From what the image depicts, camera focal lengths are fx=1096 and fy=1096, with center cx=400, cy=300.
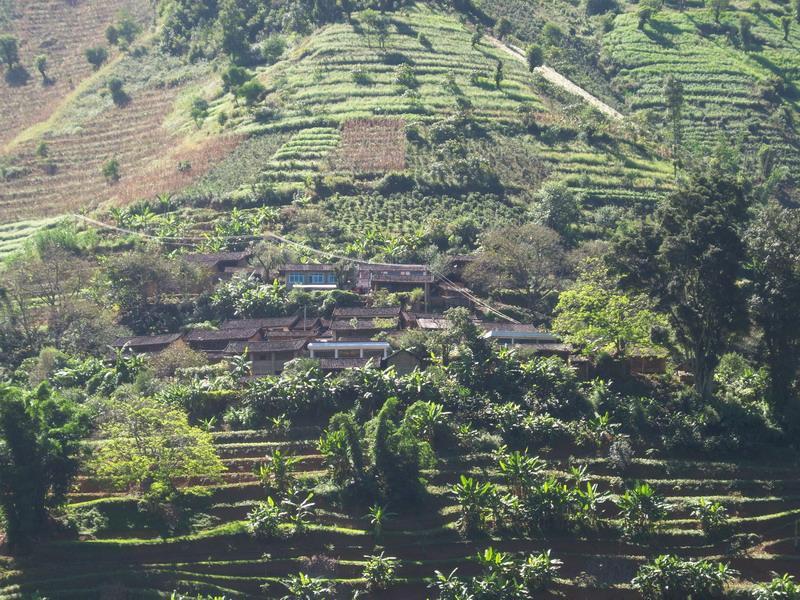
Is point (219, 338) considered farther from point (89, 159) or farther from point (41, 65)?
point (41, 65)

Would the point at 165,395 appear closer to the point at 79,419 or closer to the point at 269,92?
the point at 79,419

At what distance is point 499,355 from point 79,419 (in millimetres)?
19182

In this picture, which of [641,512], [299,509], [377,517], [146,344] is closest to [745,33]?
[146,344]

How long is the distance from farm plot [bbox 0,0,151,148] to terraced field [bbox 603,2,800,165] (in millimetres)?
56496

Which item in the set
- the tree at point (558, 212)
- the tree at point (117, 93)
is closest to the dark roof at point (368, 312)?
the tree at point (558, 212)

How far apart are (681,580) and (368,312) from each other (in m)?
25.7

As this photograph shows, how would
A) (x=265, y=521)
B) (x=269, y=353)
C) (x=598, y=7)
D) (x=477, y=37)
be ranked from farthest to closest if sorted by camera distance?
(x=598, y=7)
(x=477, y=37)
(x=269, y=353)
(x=265, y=521)

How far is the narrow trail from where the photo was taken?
98.2 meters

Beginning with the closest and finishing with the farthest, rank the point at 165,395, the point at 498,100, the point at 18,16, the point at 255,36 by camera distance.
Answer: the point at 165,395, the point at 498,100, the point at 255,36, the point at 18,16

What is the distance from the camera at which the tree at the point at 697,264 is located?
48812mm

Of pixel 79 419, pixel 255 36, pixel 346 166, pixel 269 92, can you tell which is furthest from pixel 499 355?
pixel 255 36

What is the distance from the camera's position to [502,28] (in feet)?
362

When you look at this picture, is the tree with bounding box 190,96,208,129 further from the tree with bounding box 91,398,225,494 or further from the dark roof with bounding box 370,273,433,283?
the tree with bounding box 91,398,225,494

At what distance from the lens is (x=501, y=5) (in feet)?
390
